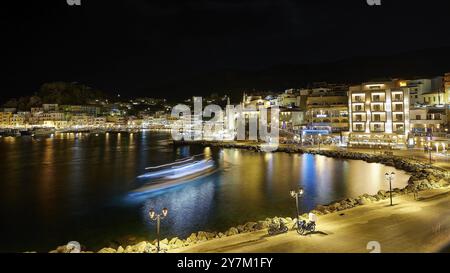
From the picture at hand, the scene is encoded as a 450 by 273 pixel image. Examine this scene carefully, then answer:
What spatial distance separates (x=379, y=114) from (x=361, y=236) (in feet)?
75.3

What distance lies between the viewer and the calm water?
10.0 meters

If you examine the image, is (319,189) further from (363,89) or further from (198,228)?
(363,89)

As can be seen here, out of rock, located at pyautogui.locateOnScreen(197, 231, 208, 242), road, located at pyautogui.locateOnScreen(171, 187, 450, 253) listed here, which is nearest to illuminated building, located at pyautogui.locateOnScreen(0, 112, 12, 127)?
rock, located at pyautogui.locateOnScreen(197, 231, 208, 242)

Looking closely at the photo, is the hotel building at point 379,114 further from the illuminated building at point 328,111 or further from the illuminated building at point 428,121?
the illuminated building at point 328,111

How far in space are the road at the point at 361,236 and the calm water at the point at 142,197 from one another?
344cm

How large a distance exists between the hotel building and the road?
19.2 metres

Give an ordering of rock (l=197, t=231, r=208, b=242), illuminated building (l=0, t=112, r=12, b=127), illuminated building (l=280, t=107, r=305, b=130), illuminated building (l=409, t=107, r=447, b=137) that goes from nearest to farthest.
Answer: rock (l=197, t=231, r=208, b=242) → illuminated building (l=409, t=107, r=447, b=137) → illuminated building (l=280, t=107, r=305, b=130) → illuminated building (l=0, t=112, r=12, b=127)

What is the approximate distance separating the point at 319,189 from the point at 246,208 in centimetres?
459

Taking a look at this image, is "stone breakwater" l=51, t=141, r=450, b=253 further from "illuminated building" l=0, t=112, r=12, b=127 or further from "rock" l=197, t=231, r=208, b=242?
"illuminated building" l=0, t=112, r=12, b=127

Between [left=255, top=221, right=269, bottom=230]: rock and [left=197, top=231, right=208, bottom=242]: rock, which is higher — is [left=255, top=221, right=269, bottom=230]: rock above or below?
above

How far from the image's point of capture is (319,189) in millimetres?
14820

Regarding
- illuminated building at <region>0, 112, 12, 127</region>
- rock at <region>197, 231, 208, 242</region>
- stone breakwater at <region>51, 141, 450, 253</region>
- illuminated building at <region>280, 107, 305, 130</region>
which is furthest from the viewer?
illuminated building at <region>0, 112, 12, 127</region>

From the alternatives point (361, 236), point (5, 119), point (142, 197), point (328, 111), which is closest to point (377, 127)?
point (328, 111)
